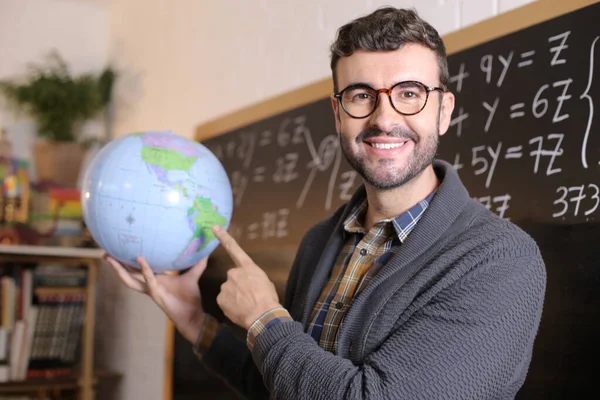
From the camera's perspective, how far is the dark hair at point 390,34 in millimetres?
1253

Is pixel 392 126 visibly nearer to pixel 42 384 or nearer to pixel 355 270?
pixel 355 270

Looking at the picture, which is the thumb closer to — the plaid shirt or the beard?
the plaid shirt

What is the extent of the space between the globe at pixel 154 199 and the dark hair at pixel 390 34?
441 millimetres

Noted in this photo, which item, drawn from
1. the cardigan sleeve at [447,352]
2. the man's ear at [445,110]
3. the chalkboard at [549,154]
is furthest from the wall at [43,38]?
the cardigan sleeve at [447,352]

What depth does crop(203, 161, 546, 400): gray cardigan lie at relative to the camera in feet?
3.38

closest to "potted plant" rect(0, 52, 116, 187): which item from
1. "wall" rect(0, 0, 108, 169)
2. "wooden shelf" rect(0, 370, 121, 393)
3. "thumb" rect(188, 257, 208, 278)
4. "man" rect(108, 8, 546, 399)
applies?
"wall" rect(0, 0, 108, 169)

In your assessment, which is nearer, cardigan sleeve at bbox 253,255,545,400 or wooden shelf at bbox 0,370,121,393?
cardigan sleeve at bbox 253,255,545,400

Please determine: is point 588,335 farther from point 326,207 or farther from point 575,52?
point 326,207

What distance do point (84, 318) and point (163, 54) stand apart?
4.88 feet

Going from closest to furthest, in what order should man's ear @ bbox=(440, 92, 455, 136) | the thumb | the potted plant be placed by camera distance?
man's ear @ bbox=(440, 92, 455, 136)
the thumb
the potted plant

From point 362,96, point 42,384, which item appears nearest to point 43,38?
point 42,384

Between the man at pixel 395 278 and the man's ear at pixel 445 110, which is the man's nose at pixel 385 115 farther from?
the man's ear at pixel 445 110

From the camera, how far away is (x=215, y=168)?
5.06 ft

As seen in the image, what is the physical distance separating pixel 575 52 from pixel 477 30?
338 millimetres
